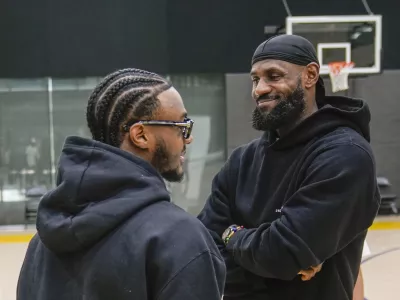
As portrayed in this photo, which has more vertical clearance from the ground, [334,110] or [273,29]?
[273,29]

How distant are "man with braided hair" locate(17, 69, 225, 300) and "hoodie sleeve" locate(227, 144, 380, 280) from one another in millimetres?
620

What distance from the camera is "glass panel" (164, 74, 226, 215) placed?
7.64 metres

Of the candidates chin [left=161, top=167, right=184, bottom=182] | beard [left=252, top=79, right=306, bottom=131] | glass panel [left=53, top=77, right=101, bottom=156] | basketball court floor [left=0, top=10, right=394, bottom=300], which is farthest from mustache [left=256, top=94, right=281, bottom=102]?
glass panel [left=53, top=77, right=101, bottom=156]

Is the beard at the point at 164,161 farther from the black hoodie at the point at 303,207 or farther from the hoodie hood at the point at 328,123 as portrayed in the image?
the hoodie hood at the point at 328,123

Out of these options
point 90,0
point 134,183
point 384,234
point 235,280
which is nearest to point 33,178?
point 90,0

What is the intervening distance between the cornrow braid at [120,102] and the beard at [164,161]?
9 cm

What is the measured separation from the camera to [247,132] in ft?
24.8

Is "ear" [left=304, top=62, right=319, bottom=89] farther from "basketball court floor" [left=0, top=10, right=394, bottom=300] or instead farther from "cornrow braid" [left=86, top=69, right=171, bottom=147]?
"basketball court floor" [left=0, top=10, right=394, bottom=300]

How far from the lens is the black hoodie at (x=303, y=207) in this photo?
1745 mm

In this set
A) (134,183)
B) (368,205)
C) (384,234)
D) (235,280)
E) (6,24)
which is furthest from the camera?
(6,24)

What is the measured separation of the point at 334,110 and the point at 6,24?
6.49 m

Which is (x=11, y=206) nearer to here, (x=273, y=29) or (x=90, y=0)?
(x=90, y=0)

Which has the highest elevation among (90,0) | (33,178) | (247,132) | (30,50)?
(90,0)

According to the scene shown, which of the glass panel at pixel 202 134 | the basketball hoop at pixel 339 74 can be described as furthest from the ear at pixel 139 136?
the glass panel at pixel 202 134
